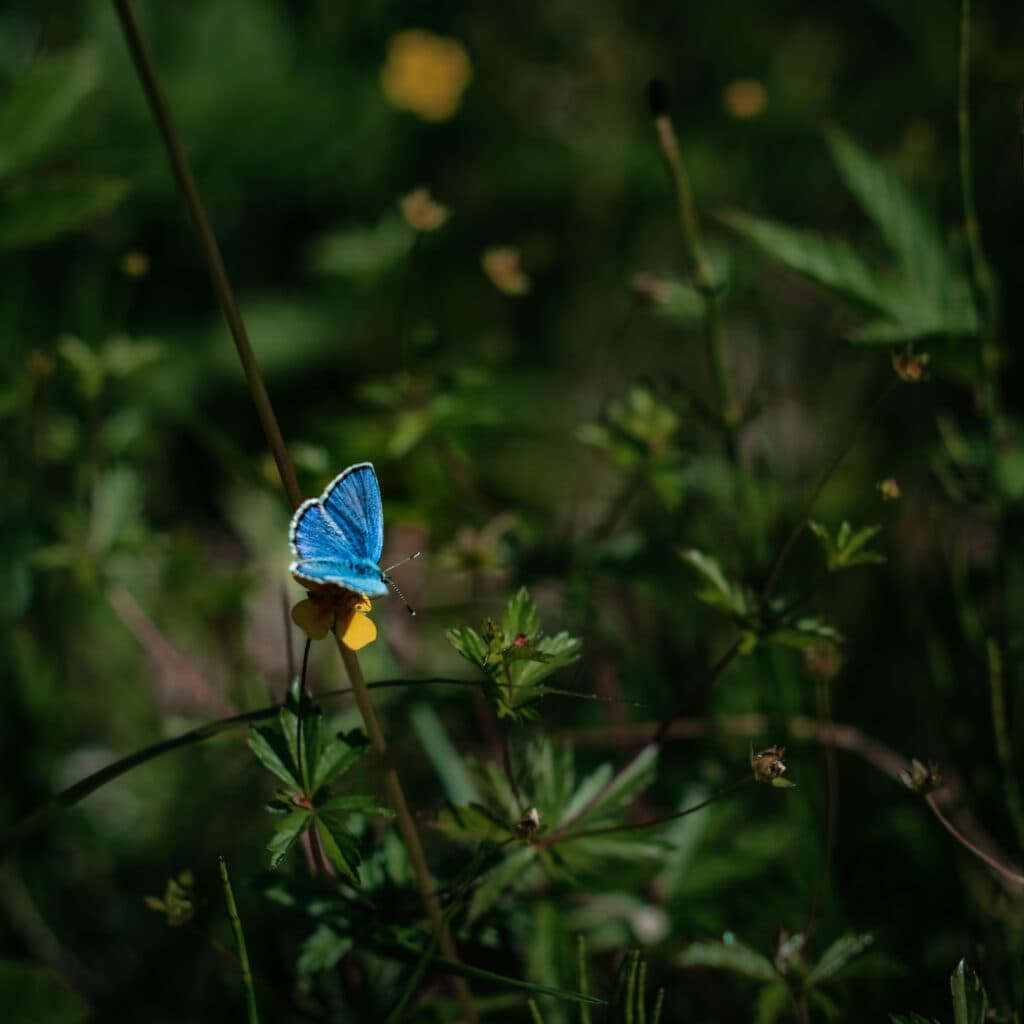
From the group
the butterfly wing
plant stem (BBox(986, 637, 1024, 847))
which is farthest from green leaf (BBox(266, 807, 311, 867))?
plant stem (BBox(986, 637, 1024, 847))

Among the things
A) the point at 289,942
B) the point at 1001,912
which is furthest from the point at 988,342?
the point at 289,942

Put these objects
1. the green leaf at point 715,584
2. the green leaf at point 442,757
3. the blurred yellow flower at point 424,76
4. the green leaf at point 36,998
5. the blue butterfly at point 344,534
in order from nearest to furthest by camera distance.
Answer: the blue butterfly at point 344,534 < the green leaf at point 715,584 < the green leaf at point 36,998 < the green leaf at point 442,757 < the blurred yellow flower at point 424,76

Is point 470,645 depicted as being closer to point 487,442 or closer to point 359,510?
point 359,510

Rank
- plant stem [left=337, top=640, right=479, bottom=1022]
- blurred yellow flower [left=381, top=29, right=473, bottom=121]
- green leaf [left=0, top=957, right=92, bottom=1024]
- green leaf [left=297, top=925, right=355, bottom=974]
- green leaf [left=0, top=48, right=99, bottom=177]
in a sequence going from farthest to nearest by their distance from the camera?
blurred yellow flower [left=381, top=29, right=473, bottom=121] < green leaf [left=0, top=48, right=99, bottom=177] < green leaf [left=0, top=957, right=92, bottom=1024] < green leaf [left=297, top=925, right=355, bottom=974] < plant stem [left=337, top=640, right=479, bottom=1022]

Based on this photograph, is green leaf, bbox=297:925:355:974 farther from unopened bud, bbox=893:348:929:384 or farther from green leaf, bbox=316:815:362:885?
unopened bud, bbox=893:348:929:384

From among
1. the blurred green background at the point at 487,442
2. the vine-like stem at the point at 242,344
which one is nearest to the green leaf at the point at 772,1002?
the blurred green background at the point at 487,442

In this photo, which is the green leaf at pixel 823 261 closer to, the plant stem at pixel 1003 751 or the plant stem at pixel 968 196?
the plant stem at pixel 968 196

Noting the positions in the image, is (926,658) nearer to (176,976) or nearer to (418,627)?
(418,627)
